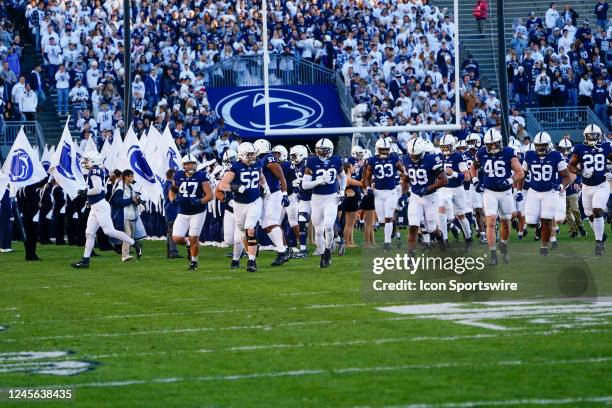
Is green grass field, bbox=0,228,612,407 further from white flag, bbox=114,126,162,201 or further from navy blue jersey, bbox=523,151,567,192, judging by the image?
white flag, bbox=114,126,162,201

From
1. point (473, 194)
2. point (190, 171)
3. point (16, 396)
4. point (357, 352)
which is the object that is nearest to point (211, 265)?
point (190, 171)

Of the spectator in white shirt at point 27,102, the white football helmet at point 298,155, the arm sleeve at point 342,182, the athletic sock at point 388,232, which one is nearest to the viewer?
the athletic sock at point 388,232

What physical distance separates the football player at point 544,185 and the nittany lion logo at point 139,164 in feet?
23.3

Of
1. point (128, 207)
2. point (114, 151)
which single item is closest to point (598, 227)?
point (128, 207)

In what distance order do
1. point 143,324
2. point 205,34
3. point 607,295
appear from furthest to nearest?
point 205,34 < point 607,295 < point 143,324

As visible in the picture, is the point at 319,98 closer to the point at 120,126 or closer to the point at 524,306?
the point at 120,126

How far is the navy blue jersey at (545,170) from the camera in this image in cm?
1586

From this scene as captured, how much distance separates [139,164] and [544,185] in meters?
7.45

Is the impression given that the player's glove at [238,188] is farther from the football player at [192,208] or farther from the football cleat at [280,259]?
the football cleat at [280,259]

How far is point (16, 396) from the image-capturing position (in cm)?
772

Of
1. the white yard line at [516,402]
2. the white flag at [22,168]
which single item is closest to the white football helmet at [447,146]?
the white flag at [22,168]

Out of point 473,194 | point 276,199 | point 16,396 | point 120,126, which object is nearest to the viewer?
point 16,396

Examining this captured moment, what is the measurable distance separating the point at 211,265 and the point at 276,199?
1311 mm

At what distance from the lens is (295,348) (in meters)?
9.18
